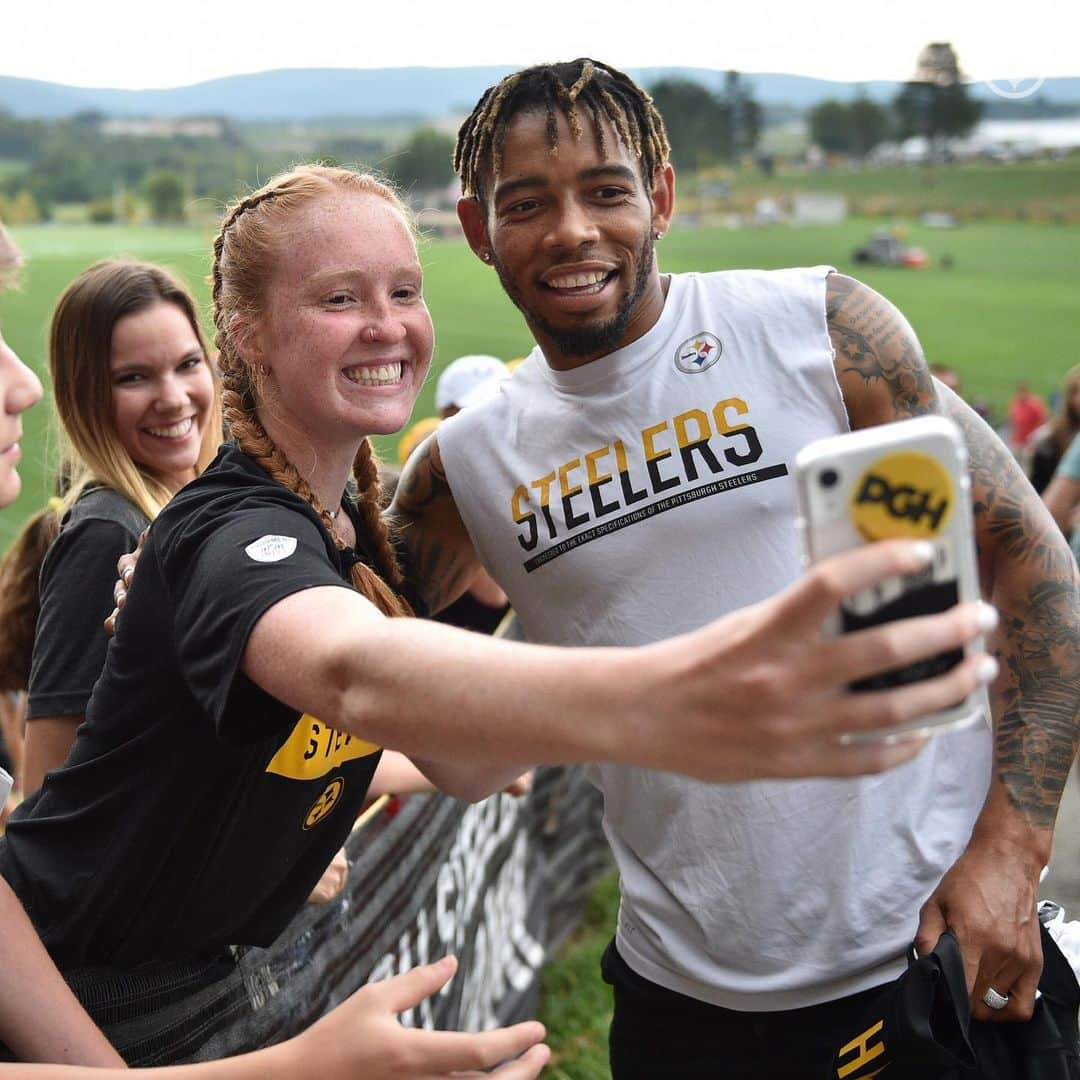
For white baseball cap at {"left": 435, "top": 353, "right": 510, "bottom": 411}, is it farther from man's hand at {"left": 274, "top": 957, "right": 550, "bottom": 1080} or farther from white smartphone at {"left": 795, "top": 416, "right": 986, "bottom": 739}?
white smartphone at {"left": 795, "top": 416, "right": 986, "bottom": 739}

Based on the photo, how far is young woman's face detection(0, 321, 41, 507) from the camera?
1.72 metres

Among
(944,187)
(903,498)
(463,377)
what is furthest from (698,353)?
(944,187)

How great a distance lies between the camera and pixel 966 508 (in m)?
1.00

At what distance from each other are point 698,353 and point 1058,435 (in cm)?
497

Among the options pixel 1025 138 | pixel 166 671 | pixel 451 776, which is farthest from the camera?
pixel 1025 138

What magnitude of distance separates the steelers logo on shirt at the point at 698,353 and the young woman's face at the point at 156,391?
1.38 meters

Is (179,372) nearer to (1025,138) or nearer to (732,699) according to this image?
(732,699)

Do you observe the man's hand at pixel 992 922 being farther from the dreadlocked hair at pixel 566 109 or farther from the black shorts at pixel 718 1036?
the dreadlocked hair at pixel 566 109

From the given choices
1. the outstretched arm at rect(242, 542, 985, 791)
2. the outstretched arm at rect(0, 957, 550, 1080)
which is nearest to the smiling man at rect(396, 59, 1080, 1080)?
the outstretched arm at rect(0, 957, 550, 1080)

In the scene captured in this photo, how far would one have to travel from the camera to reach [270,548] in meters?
1.45

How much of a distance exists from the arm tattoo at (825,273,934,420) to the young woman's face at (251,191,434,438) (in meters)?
0.73

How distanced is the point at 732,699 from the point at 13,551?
2.71 metres

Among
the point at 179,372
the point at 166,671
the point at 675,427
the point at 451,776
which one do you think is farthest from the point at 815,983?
the point at 179,372

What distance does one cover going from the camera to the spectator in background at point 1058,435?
20.8ft
